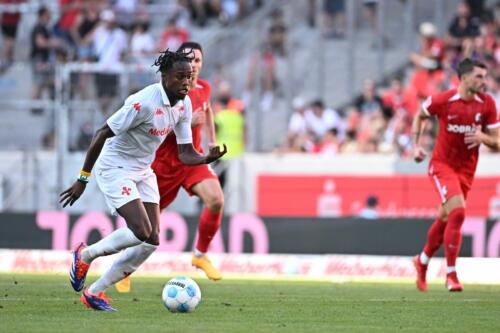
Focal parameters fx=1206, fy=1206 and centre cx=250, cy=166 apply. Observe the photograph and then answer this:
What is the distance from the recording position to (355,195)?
21.0 metres

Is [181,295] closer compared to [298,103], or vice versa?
[181,295]

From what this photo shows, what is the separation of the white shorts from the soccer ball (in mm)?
866

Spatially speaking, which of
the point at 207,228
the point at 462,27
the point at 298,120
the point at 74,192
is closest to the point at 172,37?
the point at 298,120

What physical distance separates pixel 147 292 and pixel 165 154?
1551 mm

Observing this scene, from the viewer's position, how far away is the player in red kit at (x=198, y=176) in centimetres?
1351

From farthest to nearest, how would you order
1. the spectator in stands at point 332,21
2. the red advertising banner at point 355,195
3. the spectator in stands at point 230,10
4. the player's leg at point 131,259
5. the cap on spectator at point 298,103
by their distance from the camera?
1. the spectator in stands at point 230,10
2. the spectator in stands at point 332,21
3. the cap on spectator at point 298,103
4. the red advertising banner at point 355,195
5. the player's leg at point 131,259

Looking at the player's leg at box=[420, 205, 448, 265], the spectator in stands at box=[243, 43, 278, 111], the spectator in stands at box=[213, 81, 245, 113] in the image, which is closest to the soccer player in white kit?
the player's leg at box=[420, 205, 448, 265]

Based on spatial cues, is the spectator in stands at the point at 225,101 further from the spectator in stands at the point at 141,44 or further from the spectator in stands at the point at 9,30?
the spectator in stands at the point at 9,30

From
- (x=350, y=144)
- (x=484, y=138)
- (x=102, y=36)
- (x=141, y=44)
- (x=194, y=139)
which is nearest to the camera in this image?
(x=194, y=139)

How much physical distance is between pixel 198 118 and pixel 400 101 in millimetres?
9723

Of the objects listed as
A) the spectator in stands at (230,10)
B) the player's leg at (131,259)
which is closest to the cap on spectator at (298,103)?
the spectator in stands at (230,10)

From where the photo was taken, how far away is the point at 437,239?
14.3 m

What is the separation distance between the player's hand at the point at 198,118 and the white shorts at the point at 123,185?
2411 millimetres

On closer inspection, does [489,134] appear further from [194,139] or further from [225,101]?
[225,101]
